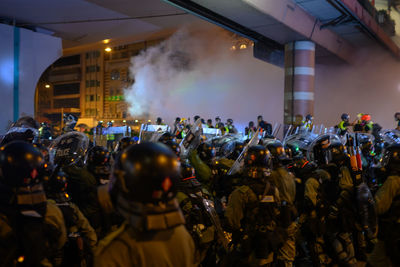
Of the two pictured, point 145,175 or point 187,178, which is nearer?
point 145,175

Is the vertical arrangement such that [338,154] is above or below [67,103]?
below

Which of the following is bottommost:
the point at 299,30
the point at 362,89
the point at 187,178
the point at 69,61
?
the point at 187,178

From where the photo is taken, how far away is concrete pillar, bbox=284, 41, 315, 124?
46.7 ft

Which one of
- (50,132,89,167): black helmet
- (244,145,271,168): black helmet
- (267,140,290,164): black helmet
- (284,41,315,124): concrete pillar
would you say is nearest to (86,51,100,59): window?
(284,41,315,124): concrete pillar

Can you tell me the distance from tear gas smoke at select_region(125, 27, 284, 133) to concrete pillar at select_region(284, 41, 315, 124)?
24.1 ft

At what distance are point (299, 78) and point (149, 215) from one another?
13598 millimetres

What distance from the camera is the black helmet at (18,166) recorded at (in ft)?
7.57

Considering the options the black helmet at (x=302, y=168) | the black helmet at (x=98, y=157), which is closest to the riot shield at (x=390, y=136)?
the black helmet at (x=302, y=168)

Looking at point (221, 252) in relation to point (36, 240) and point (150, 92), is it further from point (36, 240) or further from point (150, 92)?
point (150, 92)

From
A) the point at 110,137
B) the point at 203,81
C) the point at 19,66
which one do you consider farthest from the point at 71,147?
the point at 203,81

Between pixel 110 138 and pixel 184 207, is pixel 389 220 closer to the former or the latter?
pixel 184 207

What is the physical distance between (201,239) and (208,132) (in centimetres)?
701

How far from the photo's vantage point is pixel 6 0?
11109 millimetres

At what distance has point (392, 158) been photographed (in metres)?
3.72
